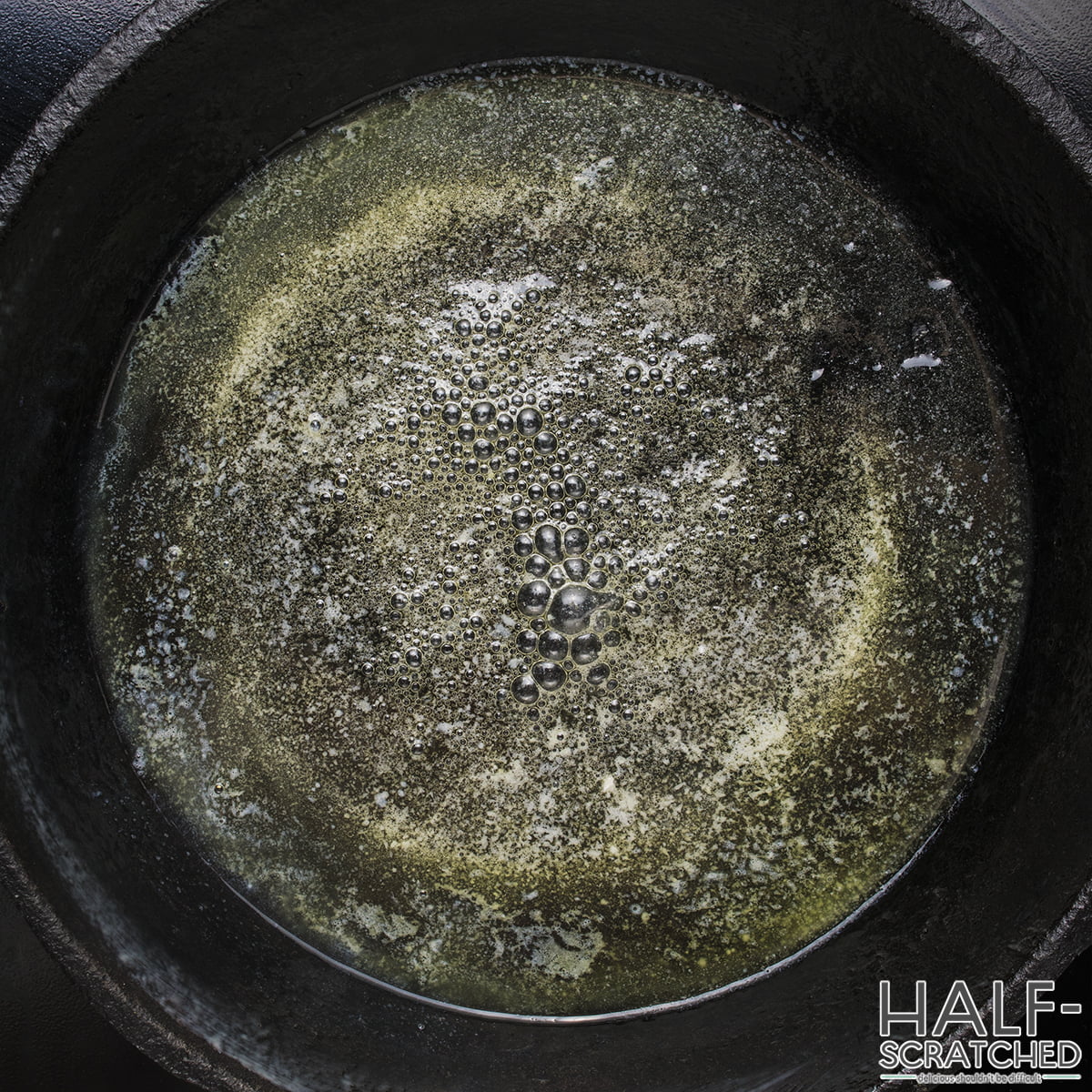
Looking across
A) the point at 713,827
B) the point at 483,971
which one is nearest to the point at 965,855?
the point at 713,827

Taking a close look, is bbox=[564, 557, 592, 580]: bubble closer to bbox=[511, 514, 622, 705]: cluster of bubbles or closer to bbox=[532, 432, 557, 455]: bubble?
bbox=[511, 514, 622, 705]: cluster of bubbles

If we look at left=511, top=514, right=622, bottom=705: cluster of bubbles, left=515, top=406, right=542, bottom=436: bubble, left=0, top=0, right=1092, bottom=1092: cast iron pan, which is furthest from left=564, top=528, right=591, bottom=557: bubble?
left=0, top=0, right=1092, bottom=1092: cast iron pan

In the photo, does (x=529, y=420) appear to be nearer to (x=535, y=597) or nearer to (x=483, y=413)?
(x=483, y=413)

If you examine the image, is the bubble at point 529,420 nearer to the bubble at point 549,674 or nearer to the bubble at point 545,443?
the bubble at point 545,443

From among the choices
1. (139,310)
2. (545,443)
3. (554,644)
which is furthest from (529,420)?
(139,310)

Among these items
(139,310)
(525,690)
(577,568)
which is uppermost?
(139,310)
